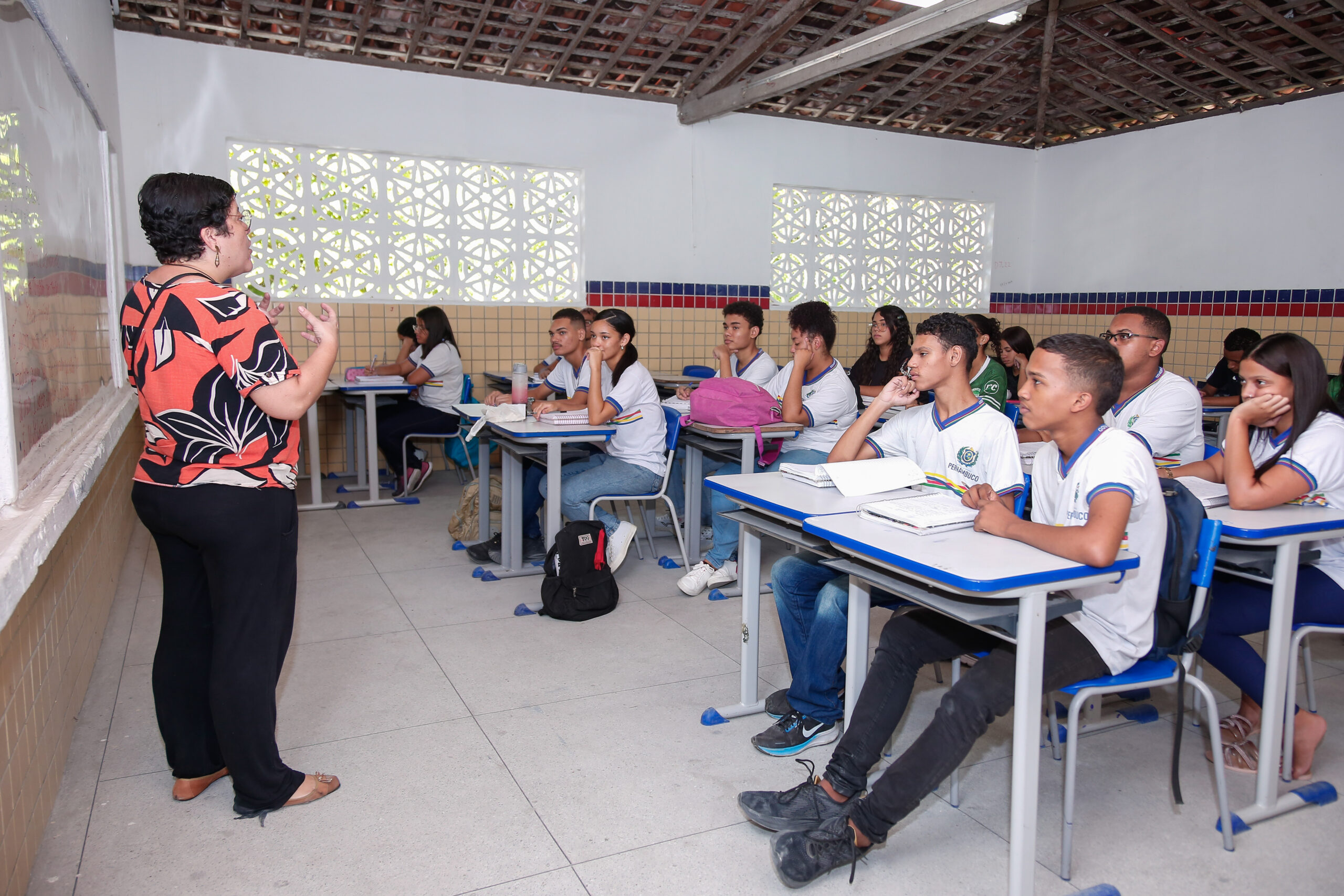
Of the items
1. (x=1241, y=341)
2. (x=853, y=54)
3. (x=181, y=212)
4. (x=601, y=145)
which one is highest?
(x=853, y=54)

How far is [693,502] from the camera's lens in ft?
14.5

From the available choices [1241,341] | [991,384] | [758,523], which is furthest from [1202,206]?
[758,523]

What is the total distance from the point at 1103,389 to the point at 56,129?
3086 mm

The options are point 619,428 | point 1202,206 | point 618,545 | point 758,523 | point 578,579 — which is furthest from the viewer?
point 1202,206

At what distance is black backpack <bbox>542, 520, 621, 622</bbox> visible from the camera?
11.6 feet

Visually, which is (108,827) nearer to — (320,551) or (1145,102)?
(320,551)

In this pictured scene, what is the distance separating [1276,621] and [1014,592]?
952 millimetres

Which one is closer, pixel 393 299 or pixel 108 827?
pixel 108 827

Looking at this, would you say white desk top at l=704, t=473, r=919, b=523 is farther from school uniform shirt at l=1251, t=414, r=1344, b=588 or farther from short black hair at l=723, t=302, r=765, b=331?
short black hair at l=723, t=302, r=765, b=331

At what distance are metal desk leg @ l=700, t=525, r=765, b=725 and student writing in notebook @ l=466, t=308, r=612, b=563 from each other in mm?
1716

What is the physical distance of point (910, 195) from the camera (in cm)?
765

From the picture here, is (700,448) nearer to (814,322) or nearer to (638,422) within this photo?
(638,422)

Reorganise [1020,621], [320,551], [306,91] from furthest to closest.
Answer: [306,91] < [320,551] < [1020,621]

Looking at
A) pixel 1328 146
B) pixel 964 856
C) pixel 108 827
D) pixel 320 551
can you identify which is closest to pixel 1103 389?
pixel 964 856
